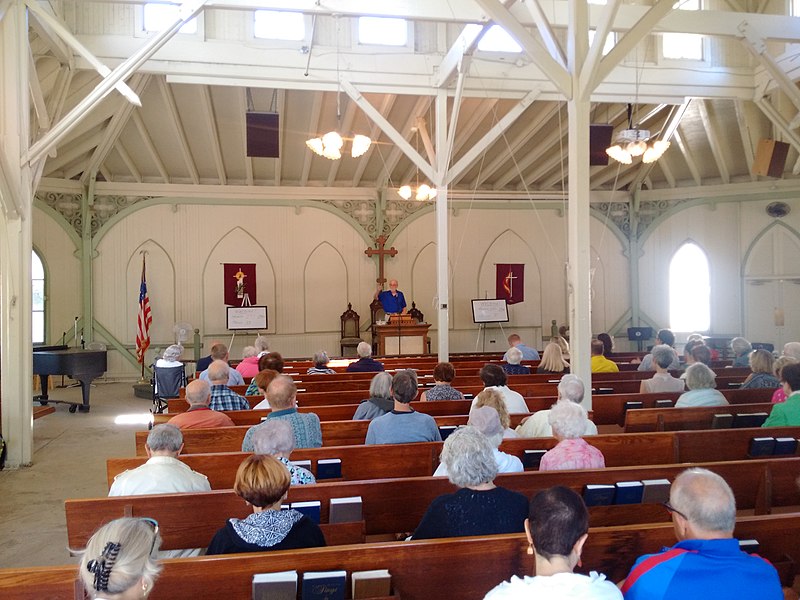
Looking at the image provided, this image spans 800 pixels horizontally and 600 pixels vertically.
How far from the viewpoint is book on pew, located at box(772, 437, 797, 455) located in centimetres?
435

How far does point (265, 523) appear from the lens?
243 cm

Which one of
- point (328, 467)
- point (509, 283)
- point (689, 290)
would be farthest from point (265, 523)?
point (689, 290)

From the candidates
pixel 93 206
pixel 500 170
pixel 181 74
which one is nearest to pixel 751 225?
pixel 500 170

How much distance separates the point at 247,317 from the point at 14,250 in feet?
24.1

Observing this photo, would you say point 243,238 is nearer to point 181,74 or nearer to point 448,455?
point 181,74

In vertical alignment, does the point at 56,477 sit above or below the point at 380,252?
below

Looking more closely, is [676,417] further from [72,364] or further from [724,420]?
Result: [72,364]

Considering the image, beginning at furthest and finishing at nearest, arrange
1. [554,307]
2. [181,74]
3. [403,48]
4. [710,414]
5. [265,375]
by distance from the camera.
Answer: [554,307] → [403,48] → [181,74] → [265,375] → [710,414]

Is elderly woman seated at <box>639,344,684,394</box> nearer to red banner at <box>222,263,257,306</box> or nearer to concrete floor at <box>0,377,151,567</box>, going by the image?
concrete floor at <box>0,377,151,567</box>

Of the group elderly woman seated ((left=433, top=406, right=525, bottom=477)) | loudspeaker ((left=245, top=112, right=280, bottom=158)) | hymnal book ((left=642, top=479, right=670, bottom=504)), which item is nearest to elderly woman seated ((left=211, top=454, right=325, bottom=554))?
elderly woman seated ((left=433, top=406, right=525, bottom=477))

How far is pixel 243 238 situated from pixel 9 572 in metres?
13.0

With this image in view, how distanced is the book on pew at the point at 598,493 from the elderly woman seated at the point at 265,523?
1363 mm

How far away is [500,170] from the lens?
607 inches

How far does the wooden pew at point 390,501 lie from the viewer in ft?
10.2
